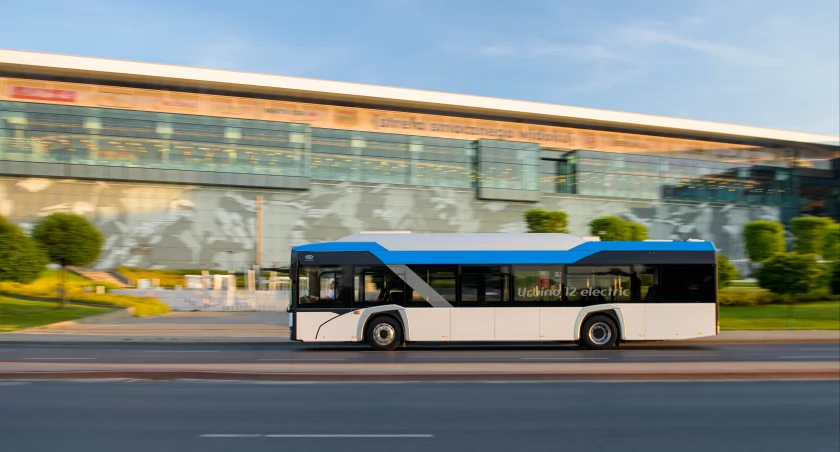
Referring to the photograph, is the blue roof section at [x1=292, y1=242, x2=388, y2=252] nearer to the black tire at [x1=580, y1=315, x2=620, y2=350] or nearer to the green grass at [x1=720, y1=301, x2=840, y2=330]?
the black tire at [x1=580, y1=315, x2=620, y2=350]

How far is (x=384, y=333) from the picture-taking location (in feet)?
57.2

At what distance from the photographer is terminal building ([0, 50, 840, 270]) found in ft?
149

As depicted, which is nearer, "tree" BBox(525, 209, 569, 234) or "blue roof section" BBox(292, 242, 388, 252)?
"blue roof section" BBox(292, 242, 388, 252)

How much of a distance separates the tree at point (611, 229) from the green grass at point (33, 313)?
26161 mm

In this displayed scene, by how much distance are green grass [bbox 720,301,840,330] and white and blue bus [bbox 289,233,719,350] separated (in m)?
8.94

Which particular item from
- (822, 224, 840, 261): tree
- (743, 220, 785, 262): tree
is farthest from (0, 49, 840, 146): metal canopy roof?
(822, 224, 840, 261): tree

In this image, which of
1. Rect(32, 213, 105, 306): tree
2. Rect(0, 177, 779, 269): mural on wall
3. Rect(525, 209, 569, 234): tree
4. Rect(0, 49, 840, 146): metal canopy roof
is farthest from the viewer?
Rect(0, 177, 779, 269): mural on wall

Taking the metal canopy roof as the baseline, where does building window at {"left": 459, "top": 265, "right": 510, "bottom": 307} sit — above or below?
below

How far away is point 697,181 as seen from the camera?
200 ft

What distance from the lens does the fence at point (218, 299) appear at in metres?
39.5

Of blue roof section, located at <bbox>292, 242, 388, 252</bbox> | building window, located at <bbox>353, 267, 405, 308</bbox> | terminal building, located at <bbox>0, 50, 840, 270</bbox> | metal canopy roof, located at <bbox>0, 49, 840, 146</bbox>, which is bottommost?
building window, located at <bbox>353, 267, 405, 308</bbox>

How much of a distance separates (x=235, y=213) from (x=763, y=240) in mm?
34551

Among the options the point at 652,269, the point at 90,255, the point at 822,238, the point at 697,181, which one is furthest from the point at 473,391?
the point at 697,181

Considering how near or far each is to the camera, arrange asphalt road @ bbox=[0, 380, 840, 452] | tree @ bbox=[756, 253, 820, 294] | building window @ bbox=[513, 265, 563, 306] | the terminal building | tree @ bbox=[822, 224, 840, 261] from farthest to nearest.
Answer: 1. the terminal building
2. tree @ bbox=[822, 224, 840, 261]
3. tree @ bbox=[756, 253, 820, 294]
4. building window @ bbox=[513, 265, 563, 306]
5. asphalt road @ bbox=[0, 380, 840, 452]
